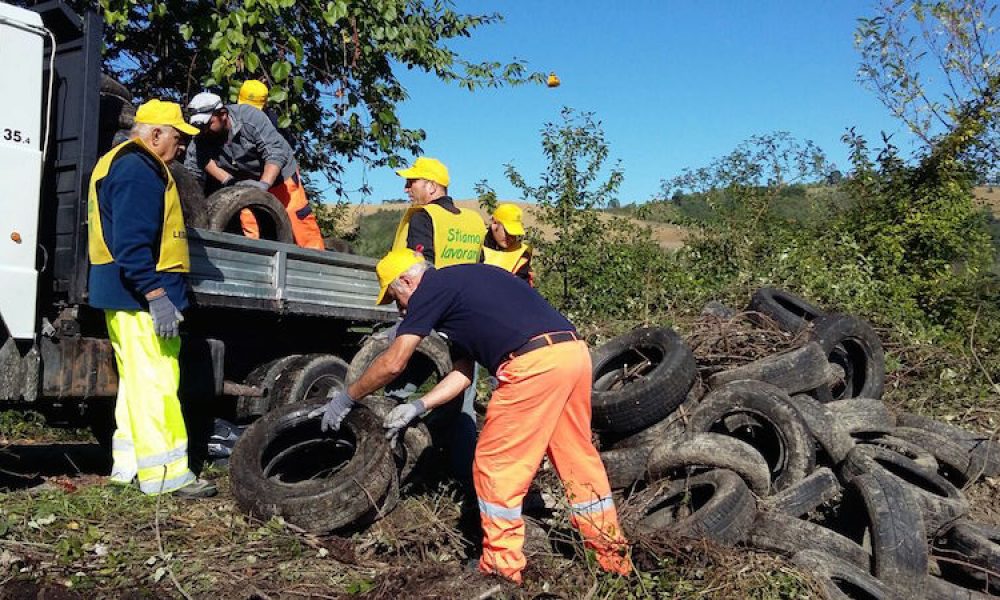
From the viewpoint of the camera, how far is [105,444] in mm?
5738

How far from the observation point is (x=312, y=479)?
427 cm

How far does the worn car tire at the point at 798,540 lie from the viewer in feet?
12.6

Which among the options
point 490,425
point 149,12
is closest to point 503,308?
point 490,425

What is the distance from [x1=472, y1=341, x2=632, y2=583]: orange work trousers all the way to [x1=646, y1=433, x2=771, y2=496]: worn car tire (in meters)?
0.94

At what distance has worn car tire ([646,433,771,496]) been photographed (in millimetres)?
4344

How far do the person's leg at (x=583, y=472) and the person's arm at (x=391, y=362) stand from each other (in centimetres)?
68

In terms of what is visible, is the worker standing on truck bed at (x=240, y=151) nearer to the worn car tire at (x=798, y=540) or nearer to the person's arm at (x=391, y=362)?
the person's arm at (x=391, y=362)

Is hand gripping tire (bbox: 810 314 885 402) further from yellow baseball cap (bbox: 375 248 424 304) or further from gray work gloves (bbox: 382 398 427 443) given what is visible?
yellow baseball cap (bbox: 375 248 424 304)

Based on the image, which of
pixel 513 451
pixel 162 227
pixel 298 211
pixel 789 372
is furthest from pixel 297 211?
pixel 789 372

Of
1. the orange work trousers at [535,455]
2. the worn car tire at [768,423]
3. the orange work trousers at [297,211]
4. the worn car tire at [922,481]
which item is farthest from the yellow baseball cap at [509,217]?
the worn car tire at [922,481]

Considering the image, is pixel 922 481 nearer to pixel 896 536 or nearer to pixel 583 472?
pixel 896 536

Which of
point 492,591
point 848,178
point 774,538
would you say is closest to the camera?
point 492,591

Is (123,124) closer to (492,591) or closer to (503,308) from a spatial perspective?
(503,308)

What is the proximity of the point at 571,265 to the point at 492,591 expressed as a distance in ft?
25.7
